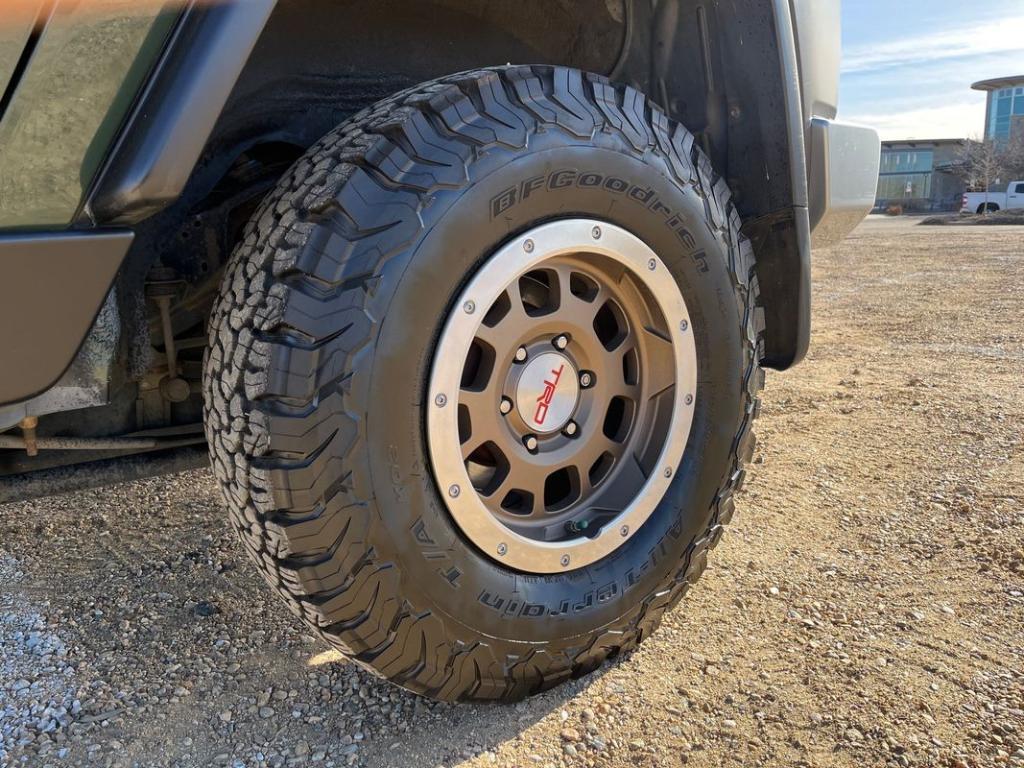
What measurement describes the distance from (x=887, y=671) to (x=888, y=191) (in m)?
64.4

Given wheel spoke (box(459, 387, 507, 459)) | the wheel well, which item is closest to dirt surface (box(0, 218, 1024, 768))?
wheel spoke (box(459, 387, 507, 459))

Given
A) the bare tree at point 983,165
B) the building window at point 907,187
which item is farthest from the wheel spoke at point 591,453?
the building window at point 907,187

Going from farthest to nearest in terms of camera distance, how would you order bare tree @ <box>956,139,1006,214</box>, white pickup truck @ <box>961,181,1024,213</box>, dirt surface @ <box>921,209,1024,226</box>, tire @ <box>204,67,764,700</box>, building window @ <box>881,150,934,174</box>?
building window @ <box>881,150,934,174</box>
bare tree @ <box>956,139,1006,214</box>
white pickup truck @ <box>961,181,1024,213</box>
dirt surface @ <box>921,209,1024,226</box>
tire @ <box>204,67,764,700</box>

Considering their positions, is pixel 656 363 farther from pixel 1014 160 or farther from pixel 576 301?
pixel 1014 160

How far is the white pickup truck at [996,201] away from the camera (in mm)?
36656

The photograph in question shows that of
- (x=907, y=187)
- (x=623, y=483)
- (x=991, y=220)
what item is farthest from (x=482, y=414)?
(x=907, y=187)

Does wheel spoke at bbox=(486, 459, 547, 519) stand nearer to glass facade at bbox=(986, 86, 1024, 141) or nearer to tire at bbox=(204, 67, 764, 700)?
tire at bbox=(204, 67, 764, 700)

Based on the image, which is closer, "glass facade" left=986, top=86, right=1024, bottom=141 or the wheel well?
the wheel well

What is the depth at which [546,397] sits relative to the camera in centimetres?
190

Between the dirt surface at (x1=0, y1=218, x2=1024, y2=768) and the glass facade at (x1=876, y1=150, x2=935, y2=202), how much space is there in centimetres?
6151

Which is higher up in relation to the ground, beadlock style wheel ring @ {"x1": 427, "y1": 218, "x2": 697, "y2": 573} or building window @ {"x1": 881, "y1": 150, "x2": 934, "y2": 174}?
beadlock style wheel ring @ {"x1": 427, "y1": 218, "x2": 697, "y2": 573}

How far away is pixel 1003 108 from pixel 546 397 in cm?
6946

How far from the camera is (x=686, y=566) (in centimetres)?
209

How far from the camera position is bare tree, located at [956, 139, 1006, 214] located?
45781 mm
